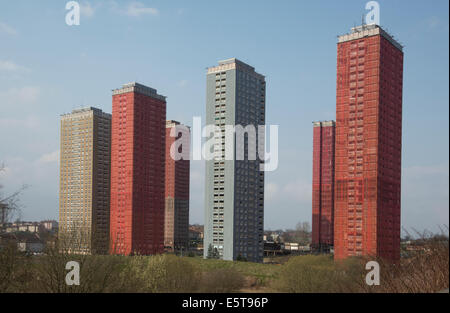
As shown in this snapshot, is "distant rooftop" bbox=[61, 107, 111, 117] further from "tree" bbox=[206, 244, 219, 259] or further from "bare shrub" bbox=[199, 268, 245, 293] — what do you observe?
"bare shrub" bbox=[199, 268, 245, 293]

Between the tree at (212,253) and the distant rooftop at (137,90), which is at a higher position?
the distant rooftop at (137,90)

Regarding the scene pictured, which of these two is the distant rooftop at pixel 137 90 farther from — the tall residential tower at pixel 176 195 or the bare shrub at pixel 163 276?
the bare shrub at pixel 163 276

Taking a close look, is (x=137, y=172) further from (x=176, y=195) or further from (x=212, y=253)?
(x=176, y=195)

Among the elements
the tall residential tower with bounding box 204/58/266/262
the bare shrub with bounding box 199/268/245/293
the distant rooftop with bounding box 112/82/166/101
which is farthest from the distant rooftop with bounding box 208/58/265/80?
the bare shrub with bounding box 199/268/245/293

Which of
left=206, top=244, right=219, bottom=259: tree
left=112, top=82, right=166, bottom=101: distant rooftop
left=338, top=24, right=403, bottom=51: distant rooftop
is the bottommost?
left=206, top=244, right=219, bottom=259: tree

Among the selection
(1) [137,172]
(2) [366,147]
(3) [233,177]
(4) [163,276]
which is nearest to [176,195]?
(1) [137,172]

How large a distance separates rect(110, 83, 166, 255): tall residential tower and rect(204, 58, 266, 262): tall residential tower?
74.3 feet

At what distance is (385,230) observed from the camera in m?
90.2

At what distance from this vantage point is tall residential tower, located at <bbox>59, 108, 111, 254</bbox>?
15850 cm

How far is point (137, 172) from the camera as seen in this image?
13550 centimetres

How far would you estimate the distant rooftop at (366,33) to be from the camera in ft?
302

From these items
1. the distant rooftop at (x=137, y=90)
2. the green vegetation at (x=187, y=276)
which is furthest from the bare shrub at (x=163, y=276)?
the distant rooftop at (x=137, y=90)

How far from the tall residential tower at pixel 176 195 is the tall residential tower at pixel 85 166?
34460mm

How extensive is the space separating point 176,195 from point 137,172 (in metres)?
60.9
